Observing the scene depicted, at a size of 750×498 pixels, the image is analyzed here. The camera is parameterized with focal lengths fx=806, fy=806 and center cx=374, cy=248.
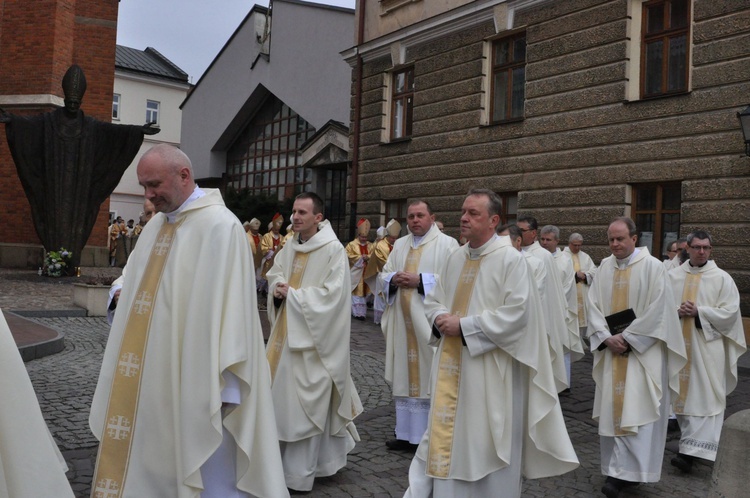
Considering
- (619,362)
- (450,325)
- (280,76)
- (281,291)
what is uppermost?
(280,76)

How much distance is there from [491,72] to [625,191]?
494 cm

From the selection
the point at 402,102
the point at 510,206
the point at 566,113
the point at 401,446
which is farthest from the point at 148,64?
the point at 401,446

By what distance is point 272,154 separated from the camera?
3506 cm

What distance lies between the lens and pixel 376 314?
14.8m

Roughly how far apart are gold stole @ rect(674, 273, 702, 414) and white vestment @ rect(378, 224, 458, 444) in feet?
6.87

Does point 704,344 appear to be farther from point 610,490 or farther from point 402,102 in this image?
point 402,102

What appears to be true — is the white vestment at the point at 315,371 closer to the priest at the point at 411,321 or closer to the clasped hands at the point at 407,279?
the priest at the point at 411,321

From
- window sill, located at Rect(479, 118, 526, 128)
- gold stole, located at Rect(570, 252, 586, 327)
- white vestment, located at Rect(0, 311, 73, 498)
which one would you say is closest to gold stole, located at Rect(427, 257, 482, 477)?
white vestment, located at Rect(0, 311, 73, 498)

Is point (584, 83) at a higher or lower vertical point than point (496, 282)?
higher

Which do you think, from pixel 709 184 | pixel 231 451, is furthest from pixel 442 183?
pixel 231 451

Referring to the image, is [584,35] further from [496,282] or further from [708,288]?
[496,282]

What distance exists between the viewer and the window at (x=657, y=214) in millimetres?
14047

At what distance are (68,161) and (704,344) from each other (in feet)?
45.5

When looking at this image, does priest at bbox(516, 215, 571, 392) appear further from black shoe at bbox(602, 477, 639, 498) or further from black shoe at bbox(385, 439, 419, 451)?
black shoe at bbox(602, 477, 639, 498)
